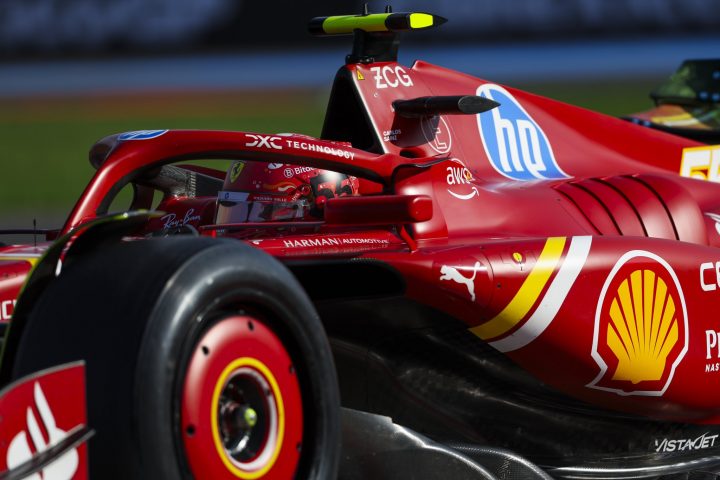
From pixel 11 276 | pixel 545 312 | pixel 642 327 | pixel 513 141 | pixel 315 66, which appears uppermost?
pixel 513 141

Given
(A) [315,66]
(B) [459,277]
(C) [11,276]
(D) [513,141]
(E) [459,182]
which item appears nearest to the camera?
(C) [11,276]

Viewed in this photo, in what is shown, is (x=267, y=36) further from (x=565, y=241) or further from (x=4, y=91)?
(x=565, y=241)

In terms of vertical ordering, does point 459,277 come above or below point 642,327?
above

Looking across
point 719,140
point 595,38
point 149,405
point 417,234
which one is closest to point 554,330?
point 417,234

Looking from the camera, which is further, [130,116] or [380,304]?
[130,116]

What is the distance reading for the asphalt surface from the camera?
2155 centimetres

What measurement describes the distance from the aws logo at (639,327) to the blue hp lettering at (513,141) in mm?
900

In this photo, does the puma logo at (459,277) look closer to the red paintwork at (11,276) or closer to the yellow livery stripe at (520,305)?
the yellow livery stripe at (520,305)

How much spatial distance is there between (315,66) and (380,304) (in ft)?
70.5

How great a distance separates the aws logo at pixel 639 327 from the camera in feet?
13.5

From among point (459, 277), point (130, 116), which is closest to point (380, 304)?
point (459, 277)

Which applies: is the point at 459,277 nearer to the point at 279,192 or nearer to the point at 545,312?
the point at 545,312

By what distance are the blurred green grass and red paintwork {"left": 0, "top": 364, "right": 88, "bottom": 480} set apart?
13.1 meters

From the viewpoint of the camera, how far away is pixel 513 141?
16.9 feet
